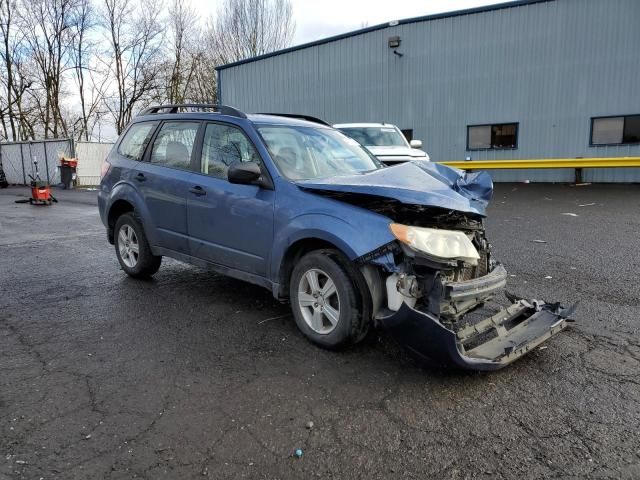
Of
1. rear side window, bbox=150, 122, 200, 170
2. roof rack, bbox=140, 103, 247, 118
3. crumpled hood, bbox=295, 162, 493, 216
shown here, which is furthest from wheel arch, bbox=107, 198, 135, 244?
crumpled hood, bbox=295, 162, 493, 216

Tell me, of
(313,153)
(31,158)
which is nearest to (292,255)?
(313,153)

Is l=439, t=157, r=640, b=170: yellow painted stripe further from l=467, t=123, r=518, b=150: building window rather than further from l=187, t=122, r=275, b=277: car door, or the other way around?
l=187, t=122, r=275, b=277: car door

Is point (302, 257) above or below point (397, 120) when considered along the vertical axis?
below

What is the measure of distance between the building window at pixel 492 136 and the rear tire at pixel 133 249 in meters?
16.1

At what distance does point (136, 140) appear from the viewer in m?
5.59

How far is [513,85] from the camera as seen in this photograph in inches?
699

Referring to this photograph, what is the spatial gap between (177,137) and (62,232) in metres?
5.84

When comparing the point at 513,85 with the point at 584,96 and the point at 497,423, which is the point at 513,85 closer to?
the point at 584,96

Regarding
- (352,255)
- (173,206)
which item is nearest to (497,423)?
(352,255)

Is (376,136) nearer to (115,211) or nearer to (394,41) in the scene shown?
(115,211)

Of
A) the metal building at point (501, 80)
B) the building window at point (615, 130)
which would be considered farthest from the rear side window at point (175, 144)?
the building window at point (615, 130)

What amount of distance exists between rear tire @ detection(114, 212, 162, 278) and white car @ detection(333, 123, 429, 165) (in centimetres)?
613

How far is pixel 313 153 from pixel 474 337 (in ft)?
7.34

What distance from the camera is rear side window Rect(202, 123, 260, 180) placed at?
14.2 ft
